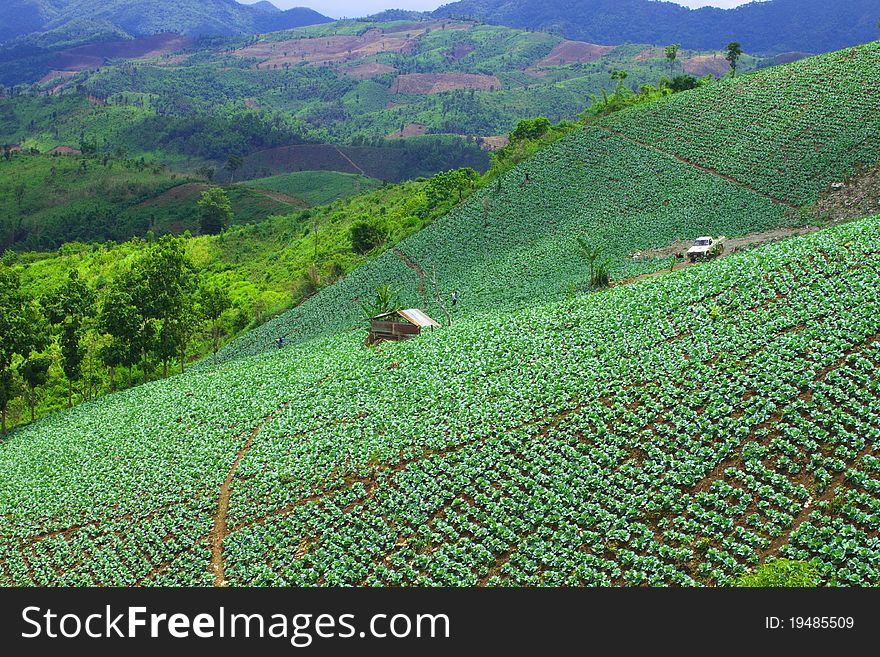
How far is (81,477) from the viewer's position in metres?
28.7

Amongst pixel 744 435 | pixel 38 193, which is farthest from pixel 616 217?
pixel 38 193

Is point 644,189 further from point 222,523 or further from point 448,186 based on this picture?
point 222,523

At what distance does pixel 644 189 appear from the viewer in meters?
58.3

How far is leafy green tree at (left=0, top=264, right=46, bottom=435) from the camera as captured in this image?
36969 mm

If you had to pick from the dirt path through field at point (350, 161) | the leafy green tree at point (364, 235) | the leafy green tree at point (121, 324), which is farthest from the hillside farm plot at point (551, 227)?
the dirt path through field at point (350, 161)

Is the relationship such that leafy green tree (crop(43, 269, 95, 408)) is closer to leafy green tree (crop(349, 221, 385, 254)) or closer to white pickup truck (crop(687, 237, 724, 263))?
leafy green tree (crop(349, 221, 385, 254))

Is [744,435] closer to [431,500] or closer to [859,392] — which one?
[859,392]

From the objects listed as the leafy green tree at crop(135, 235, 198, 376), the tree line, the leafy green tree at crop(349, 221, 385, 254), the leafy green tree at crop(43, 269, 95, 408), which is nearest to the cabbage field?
the tree line

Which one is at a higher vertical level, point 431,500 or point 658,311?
point 658,311

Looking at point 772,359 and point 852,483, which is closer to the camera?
point 852,483

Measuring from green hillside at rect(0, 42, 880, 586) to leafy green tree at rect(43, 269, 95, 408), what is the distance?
3475 millimetres

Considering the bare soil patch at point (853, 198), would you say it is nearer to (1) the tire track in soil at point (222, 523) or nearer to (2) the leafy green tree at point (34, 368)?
(1) the tire track in soil at point (222, 523)

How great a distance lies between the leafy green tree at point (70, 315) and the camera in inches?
1570

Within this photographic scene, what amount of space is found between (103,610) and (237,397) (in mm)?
18787
